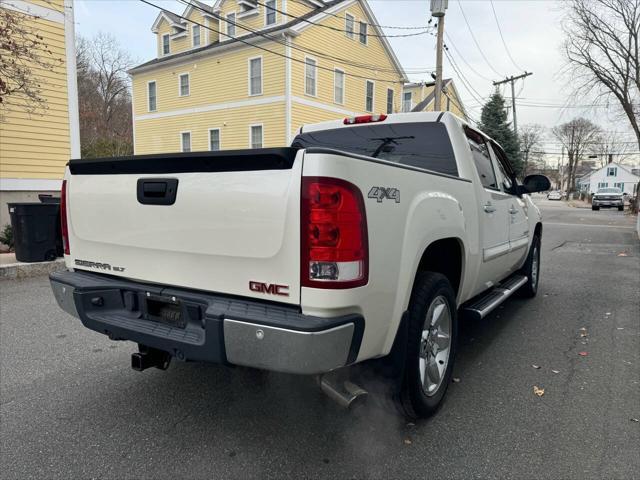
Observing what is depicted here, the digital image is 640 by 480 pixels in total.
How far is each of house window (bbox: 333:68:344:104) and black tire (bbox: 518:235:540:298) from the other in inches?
720

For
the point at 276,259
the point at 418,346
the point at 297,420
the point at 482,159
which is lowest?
the point at 297,420

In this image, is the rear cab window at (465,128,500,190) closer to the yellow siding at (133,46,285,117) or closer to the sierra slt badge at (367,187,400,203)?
the sierra slt badge at (367,187,400,203)

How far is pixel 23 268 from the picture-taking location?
7.20m

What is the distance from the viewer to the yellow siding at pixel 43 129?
33.2 ft

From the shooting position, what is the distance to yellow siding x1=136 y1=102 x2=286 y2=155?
21203mm

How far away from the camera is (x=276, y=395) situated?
327cm

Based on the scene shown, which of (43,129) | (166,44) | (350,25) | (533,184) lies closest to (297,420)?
(533,184)

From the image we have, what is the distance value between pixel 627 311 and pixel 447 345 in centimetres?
377

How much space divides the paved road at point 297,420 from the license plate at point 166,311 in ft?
2.42

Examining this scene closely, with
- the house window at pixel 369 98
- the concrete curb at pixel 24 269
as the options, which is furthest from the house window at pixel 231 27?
the concrete curb at pixel 24 269

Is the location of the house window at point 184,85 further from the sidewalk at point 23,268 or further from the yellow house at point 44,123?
the sidewalk at point 23,268

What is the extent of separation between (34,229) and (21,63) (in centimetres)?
451

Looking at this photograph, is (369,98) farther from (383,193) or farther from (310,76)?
(383,193)

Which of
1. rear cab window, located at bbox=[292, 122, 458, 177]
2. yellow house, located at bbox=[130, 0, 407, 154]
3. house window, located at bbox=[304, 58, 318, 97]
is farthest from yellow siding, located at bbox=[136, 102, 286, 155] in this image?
rear cab window, located at bbox=[292, 122, 458, 177]
